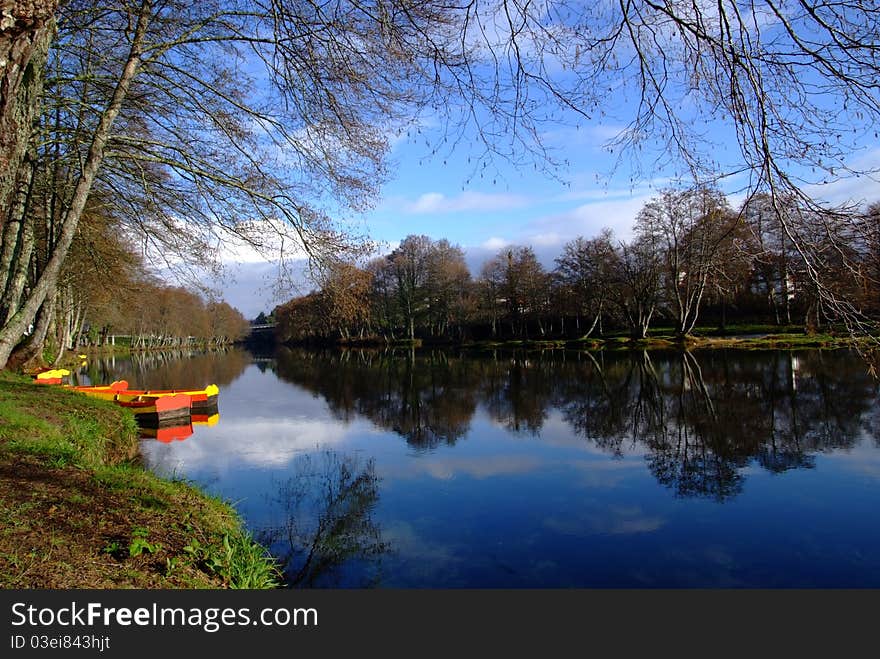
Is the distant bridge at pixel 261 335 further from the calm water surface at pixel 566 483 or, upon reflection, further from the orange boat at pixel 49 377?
the calm water surface at pixel 566 483

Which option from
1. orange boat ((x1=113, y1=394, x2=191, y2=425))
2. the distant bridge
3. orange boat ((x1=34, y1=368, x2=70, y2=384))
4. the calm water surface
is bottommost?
the calm water surface

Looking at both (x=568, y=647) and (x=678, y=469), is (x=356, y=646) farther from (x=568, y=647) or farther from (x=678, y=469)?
(x=678, y=469)

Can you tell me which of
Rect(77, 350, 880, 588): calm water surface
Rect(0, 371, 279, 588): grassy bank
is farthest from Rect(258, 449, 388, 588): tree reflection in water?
Rect(0, 371, 279, 588): grassy bank

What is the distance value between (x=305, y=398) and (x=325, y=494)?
13707 millimetres

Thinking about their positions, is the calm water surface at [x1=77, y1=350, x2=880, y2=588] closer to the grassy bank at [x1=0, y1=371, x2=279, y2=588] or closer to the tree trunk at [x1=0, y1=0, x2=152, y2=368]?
the grassy bank at [x1=0, y1=371, x2=279, y2=588]

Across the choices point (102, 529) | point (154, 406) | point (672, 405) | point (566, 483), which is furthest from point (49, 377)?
point (672, 405)

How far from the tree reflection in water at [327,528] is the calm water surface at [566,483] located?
0.12ft

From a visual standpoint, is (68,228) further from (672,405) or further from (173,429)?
(672,405)

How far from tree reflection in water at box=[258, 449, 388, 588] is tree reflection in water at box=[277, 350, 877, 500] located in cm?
300

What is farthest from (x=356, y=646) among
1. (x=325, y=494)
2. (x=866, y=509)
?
(x=866, y=509)

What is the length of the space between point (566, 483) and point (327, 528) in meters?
4.15

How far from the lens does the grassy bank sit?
11.6 feet

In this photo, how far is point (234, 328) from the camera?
9438 centimetres

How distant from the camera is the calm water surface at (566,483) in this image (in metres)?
6.08
